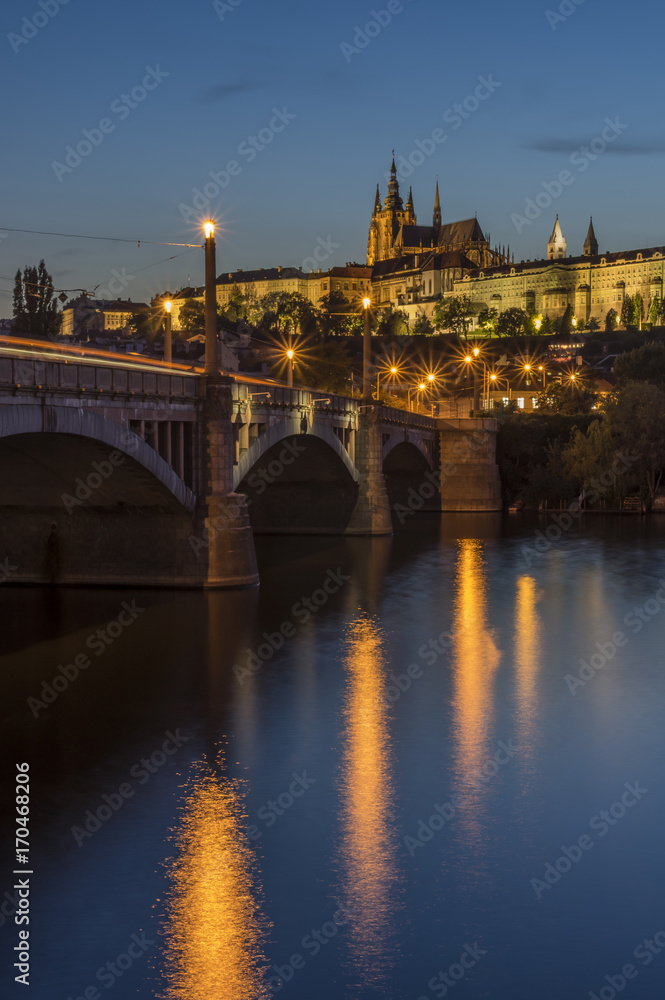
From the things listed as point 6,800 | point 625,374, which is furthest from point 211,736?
point 625,374

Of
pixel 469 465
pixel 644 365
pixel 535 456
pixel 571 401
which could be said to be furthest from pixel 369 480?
pixel 644 365

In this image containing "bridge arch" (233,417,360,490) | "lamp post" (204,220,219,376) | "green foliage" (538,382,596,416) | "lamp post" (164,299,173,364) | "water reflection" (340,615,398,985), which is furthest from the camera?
"green foliage" (538,382,596,416)

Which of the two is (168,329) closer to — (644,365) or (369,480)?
(369,480)

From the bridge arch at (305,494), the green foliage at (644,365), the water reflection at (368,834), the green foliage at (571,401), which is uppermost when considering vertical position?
the green foliage at (644,365)

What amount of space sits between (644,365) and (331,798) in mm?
91216

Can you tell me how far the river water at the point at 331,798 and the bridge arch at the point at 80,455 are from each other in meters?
3.40

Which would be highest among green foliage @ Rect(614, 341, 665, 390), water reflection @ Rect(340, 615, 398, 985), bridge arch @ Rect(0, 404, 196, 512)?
green foliage @ Rect(614, 341, 665, 390)

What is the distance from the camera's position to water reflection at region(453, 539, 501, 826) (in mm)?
21578

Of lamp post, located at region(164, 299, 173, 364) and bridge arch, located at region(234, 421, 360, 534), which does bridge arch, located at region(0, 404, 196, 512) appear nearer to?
lamp post, located at region(164, 299, 173, 364)

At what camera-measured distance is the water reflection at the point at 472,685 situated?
2158cm

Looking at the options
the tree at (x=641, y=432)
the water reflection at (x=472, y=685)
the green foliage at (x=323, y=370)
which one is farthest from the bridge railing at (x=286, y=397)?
the green foliage at (x=323, y=370)

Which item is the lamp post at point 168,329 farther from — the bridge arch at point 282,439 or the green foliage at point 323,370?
the green foliage at point 323,370

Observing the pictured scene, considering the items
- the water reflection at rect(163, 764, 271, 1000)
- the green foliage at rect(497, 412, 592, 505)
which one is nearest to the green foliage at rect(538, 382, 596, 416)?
the green foliage at rect(497, 412, 592, 505)

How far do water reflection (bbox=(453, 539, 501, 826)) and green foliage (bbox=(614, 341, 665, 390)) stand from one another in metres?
59.6
